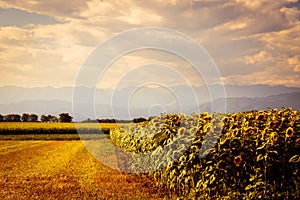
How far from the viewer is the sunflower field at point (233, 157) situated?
7.20m

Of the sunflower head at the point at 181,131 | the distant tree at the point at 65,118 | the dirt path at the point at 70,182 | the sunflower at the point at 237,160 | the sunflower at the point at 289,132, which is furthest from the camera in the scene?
the distant tree at the point at 65,118

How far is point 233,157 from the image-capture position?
768cm

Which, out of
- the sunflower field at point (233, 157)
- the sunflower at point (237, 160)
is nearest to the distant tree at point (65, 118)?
the sunflower field at point (233, 157)

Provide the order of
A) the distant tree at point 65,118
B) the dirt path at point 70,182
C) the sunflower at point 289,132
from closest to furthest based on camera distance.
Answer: the sunflower at point 289,132
the dirt path at point 70,182
the distant tree at point 65,118

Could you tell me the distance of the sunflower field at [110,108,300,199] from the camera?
720 cm

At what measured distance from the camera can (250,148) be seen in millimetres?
7516

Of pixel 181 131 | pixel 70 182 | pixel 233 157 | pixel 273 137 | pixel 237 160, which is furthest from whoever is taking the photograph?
pixel 70 182

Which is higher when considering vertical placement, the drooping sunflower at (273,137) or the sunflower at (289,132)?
the sunflower at (289,132)

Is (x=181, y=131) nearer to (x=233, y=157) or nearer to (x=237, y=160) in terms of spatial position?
(x=233, y=157)

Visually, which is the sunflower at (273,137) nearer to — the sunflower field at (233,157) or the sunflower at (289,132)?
the sunflower field at (233,157)

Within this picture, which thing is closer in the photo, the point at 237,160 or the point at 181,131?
the point at 237,160

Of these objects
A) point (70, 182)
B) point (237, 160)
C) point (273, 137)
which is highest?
point (273, 137)

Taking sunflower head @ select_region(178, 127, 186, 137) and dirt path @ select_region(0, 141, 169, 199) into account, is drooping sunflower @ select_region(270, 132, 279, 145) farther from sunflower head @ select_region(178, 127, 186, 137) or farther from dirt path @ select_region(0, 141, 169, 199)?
dirt path @ select_region(0, 141, 169, 199)

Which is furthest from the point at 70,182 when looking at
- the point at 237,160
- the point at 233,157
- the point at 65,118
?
the point at 65,118
